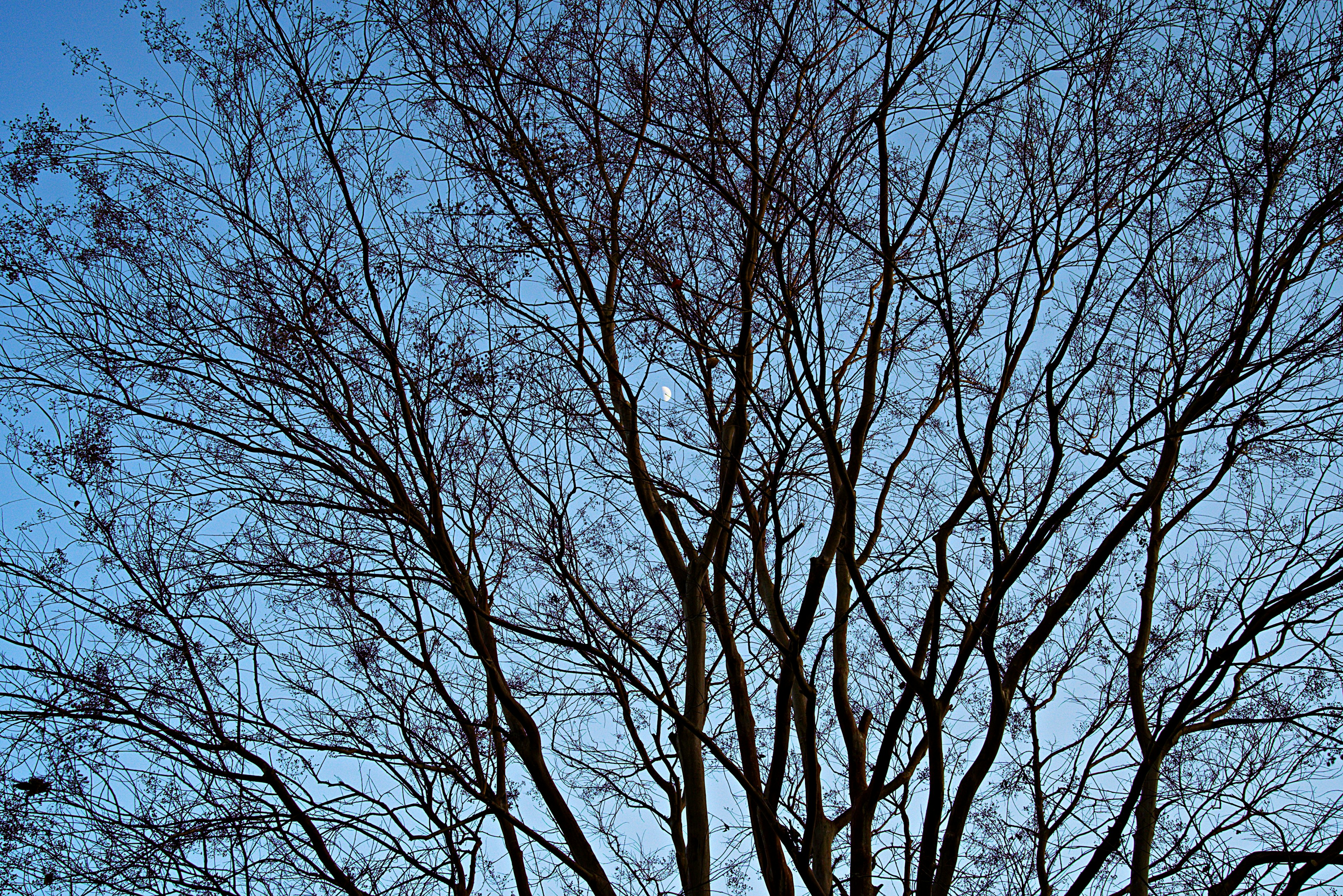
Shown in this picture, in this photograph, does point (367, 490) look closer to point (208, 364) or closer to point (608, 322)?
point (208, 364)

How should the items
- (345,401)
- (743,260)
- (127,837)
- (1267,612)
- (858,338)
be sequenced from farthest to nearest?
(858,338)
(345,401)
(743,260)
(127,837)
(1267,612)

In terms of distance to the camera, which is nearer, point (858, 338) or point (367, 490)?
point (367, 490)

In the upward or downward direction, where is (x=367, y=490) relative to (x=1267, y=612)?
upward

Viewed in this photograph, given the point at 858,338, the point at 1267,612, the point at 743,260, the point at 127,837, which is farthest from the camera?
the point at 858,338

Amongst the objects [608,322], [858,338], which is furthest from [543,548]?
[858,338]

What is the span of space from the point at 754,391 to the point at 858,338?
107 centimetres

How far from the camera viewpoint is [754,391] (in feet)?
13.7

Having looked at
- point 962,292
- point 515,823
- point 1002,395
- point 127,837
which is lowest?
point 515,823

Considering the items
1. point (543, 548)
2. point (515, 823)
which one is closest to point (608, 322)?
point (543, 548)

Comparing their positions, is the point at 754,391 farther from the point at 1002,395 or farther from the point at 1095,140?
the point at 1095,140

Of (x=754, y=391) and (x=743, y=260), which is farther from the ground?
(x=743, y=260)

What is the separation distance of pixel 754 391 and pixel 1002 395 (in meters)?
1.08

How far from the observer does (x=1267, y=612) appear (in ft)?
11.8

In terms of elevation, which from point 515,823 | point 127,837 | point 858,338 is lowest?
point 515,823
